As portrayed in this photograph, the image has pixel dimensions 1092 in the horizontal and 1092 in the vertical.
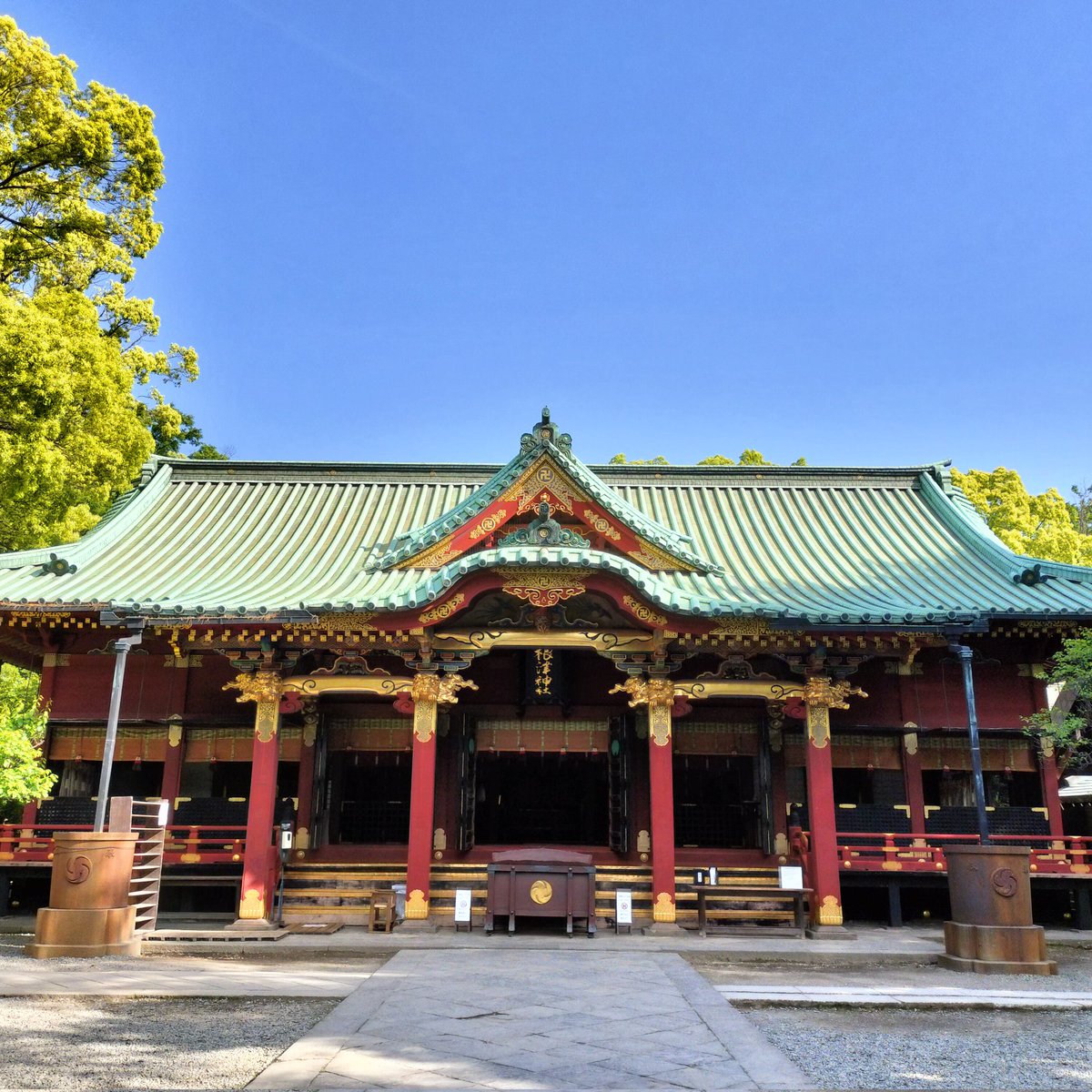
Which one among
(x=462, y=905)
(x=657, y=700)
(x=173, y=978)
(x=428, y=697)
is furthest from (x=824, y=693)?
(x=173, y=978)

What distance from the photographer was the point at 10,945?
1220 cm

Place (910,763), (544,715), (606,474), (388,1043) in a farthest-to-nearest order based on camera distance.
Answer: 1. (606,474)
2. (544,715)
3. (910,763)
4. (388,1043)

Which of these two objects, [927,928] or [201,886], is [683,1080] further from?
[201,886]

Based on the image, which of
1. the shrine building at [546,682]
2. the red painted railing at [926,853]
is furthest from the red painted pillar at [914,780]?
the red painted railing at [926,853]

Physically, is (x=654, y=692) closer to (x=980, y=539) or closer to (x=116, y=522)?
(x=980, y=539)

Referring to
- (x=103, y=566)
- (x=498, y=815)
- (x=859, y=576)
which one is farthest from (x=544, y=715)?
(x=103, y=566)

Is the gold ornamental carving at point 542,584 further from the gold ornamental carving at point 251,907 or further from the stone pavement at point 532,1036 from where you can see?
the gold ornamental carving at point 251,907

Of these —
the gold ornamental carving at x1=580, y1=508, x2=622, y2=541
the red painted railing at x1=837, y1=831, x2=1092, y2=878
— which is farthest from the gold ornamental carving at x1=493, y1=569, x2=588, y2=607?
the red painted railing at x1=837, y1=831, x2=1092, y2=878

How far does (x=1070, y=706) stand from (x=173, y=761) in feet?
53.1

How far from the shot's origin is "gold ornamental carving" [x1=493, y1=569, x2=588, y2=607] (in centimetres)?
1448

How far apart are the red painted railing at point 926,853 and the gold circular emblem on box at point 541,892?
191 inches

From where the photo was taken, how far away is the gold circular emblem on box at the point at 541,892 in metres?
13.4

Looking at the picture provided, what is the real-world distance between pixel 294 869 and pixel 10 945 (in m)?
4.29

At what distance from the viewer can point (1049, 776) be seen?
16953mm
